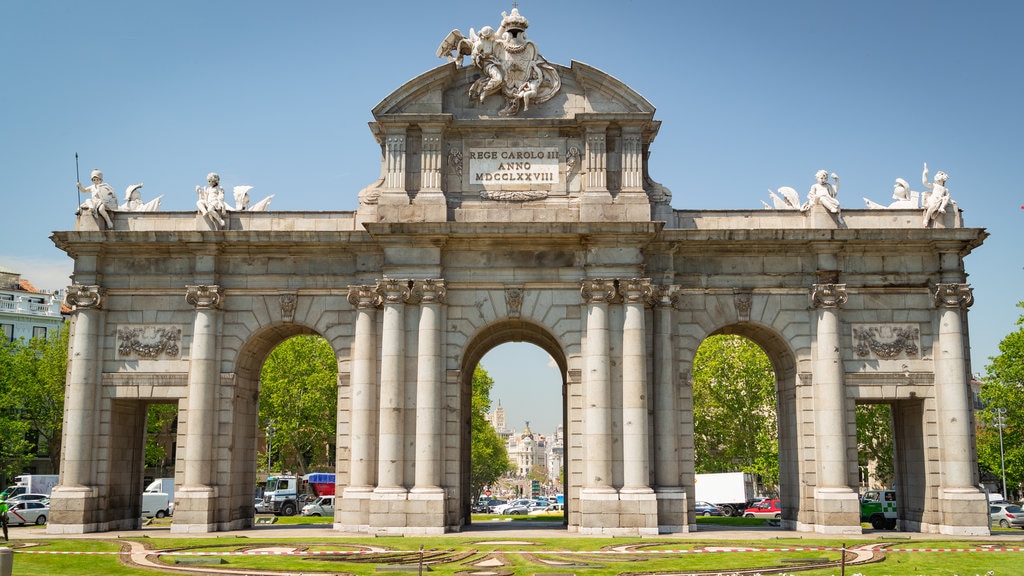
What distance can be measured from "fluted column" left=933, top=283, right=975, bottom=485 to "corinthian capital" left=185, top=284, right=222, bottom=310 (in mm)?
26730

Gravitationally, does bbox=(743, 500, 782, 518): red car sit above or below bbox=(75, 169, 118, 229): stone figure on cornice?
below

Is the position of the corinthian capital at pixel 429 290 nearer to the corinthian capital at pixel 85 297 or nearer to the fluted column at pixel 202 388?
the fluted column at pixel 202 388

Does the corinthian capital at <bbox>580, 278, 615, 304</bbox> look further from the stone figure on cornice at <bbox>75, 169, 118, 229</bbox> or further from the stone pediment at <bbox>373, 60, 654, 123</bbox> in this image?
the stone figure on cornice at <bbox>75, 169, 118, 229</bbox>

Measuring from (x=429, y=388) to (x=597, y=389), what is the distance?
5.96 meters

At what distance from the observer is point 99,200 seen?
122 feet

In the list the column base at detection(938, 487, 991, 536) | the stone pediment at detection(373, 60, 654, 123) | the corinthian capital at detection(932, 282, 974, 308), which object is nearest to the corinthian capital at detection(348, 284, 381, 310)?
the stone pediment at detection(373, 60, 654, 123)

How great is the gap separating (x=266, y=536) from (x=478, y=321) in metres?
10.5

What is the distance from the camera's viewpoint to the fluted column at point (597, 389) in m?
34.3

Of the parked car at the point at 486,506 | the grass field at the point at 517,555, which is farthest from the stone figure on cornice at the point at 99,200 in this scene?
the parked car at the point at 486,506

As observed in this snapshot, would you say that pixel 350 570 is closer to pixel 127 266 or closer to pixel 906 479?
pixel 127 266

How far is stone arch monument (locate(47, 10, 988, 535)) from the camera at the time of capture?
1377 inches

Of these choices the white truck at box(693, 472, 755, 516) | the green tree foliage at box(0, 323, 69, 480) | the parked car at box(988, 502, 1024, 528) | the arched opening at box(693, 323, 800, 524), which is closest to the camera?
the arched opening at box(693, 323, 800, 524)

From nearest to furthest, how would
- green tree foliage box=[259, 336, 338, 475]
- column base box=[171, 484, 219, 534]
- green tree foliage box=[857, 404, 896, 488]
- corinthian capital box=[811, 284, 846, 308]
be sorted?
column base box=[171, 484, 219, 534]
corinthian capital box=[811, 284, 846, 308]
green tree foliage box=[857, 404, 896, 488]
green tree foliage box=[259, 336, 338, 475]

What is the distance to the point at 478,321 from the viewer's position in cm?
3569
